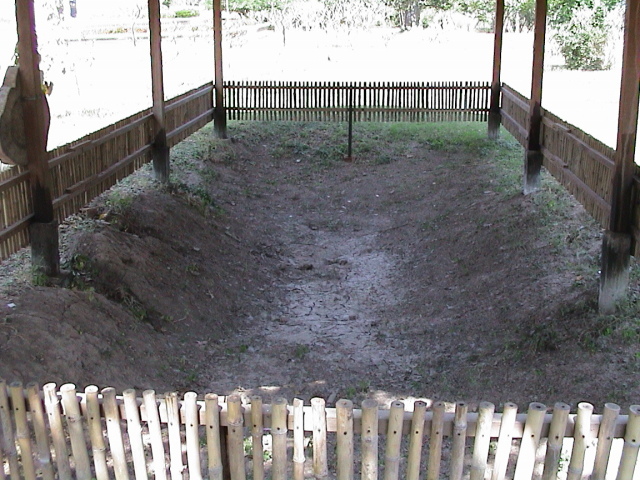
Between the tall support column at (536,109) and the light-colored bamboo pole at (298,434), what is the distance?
29.2 ft

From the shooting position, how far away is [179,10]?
124ft

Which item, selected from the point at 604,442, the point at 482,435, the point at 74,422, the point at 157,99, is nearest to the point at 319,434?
the point at 482,435

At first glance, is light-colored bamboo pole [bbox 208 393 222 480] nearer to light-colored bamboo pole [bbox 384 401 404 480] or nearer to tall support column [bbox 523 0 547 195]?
light-colored bamboo pole [bbox 384 401 404 480]

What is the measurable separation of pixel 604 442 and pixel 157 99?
31.2ft

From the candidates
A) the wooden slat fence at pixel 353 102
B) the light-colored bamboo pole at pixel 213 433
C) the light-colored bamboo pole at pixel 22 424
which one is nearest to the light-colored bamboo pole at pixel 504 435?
the light-colored bamboo pole at pixel 213 433

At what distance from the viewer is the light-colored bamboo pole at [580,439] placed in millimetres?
3539

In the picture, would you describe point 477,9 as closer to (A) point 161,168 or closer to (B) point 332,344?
(A) point 161,168

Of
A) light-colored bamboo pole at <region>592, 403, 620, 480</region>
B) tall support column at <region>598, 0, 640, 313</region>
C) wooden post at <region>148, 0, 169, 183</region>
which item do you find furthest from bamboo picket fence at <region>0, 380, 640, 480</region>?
wooden post at <region>148, 0, 169, 183</region>

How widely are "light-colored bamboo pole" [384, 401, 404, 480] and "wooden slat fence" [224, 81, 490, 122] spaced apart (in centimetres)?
1425

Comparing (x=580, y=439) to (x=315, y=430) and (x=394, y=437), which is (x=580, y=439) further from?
(x=315, y=430)

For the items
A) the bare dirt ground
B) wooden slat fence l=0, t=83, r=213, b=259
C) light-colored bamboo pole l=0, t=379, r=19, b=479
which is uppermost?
wooden slat fence l=0, t=83, r=213, b=259

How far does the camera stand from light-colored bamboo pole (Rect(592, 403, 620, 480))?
352 cm

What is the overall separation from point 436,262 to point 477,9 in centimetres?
2872

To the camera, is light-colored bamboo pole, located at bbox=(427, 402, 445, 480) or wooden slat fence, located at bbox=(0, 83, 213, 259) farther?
wooden slat fence, located at bbox=(0, 83, 213, 259)
